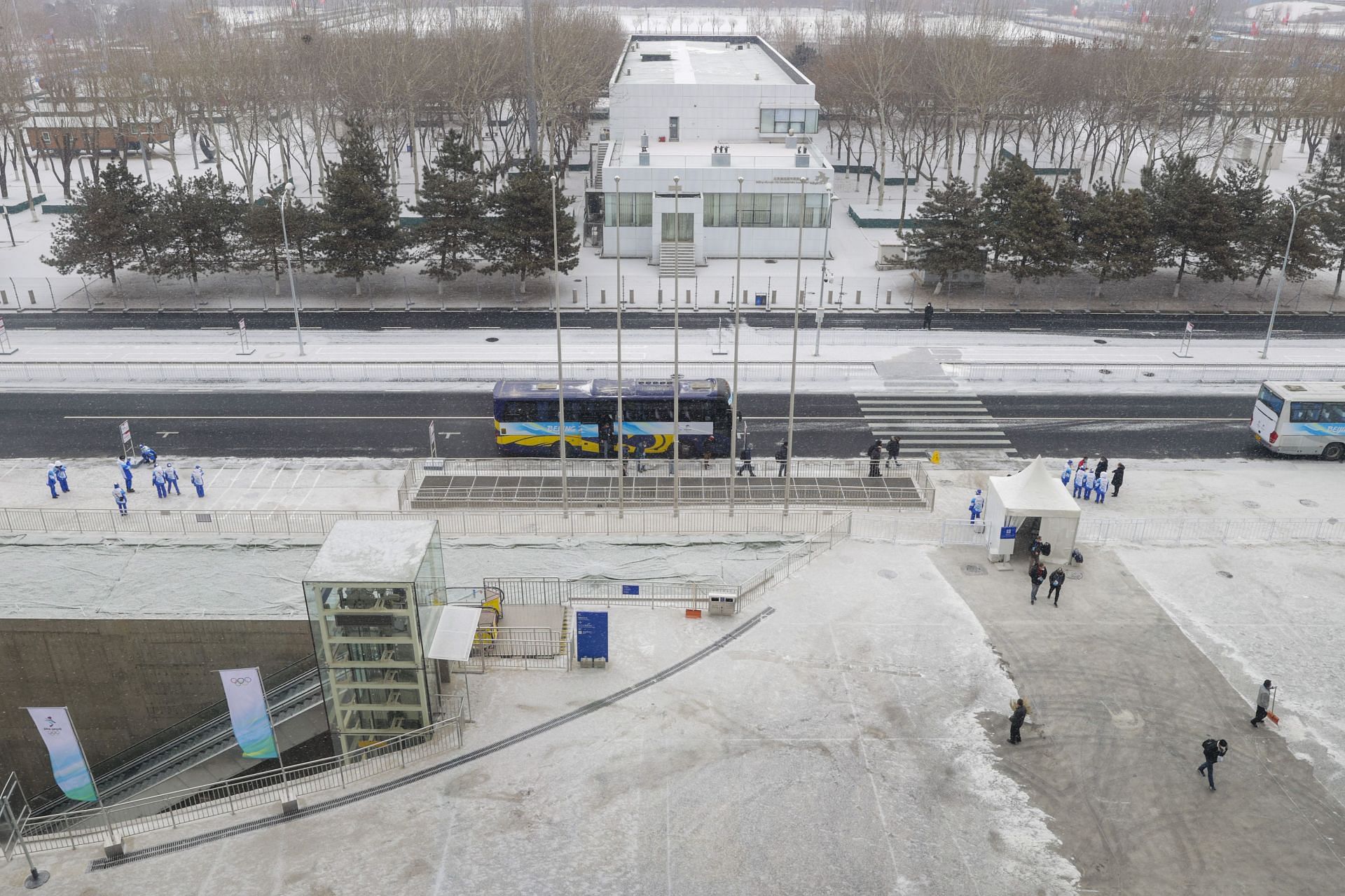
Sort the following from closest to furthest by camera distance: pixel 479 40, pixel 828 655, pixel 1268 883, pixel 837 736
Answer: pixel 1268 883, pixel 837 736, pixel 828 655, pixel 479 40

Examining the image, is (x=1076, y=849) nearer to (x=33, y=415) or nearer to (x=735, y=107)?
(x=33, y=415)

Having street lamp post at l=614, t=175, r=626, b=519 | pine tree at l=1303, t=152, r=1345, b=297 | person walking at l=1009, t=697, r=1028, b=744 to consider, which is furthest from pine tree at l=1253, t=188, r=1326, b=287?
person walking at l=1009, t=697, r=1028, b=744

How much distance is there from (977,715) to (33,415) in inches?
1611

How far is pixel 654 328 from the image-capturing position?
183 feet

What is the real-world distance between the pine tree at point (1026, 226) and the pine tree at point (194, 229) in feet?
141

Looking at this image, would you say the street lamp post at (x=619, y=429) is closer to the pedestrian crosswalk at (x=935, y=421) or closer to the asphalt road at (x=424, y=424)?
the asphalt road at (x=424, y=424)

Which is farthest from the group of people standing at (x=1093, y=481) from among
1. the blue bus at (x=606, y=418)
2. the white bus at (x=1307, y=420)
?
Result: the blue bus at (x=606, y=418)

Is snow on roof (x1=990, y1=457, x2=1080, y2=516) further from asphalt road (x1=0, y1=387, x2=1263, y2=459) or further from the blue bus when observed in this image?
the blue bus

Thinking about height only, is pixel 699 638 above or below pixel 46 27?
below

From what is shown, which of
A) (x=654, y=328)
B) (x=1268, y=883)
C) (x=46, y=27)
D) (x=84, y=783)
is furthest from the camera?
(x=46, y=27)

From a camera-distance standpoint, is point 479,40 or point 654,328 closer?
point 654,328

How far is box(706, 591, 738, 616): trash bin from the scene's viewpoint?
28922 millimetres

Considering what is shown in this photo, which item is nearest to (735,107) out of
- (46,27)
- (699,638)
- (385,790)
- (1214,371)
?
(1214,371)

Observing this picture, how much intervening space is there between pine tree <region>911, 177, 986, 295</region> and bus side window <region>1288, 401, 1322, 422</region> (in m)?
21.4
